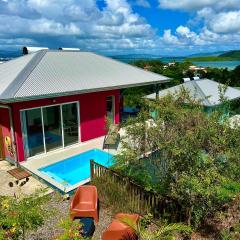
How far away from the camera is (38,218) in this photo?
19.2 feet

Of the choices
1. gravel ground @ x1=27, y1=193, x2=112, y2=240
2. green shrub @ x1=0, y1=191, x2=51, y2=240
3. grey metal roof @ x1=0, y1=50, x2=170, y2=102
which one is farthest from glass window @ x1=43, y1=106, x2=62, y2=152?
green shrub @ x1=0, y1=191, x2=51, y2=240

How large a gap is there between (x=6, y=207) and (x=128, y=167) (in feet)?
12.5

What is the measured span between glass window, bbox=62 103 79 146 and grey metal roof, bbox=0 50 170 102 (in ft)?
4.62

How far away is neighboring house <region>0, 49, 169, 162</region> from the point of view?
12766 mm

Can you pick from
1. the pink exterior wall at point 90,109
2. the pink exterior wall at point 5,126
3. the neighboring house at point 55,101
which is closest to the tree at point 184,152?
Answer: the neighboring house at point 55,101

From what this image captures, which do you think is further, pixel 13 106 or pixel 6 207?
pixel 13 106

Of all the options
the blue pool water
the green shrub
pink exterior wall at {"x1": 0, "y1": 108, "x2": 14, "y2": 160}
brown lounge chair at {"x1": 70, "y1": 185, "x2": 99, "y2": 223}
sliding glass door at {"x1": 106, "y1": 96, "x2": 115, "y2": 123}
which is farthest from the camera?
sliding glass door at {"x1": 106, "y1": 96, "x2": 115, "y2": 123}

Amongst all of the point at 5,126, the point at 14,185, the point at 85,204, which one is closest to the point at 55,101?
the point at 5,126

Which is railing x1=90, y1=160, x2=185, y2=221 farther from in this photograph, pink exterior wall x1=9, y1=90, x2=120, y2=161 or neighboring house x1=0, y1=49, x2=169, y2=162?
pink exterior wall x1=9, y1=90, x2=120, y2=161

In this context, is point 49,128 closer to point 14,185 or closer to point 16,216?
point 14,185

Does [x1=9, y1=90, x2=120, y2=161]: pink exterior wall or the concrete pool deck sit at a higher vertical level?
[x1=9, y1=90, x2=120, y2=161]: pink exterior wall

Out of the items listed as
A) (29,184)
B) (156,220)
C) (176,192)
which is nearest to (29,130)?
(29,184)

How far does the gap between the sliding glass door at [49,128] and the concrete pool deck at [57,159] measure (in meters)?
0.38

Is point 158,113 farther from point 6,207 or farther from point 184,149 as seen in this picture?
point 6,207
